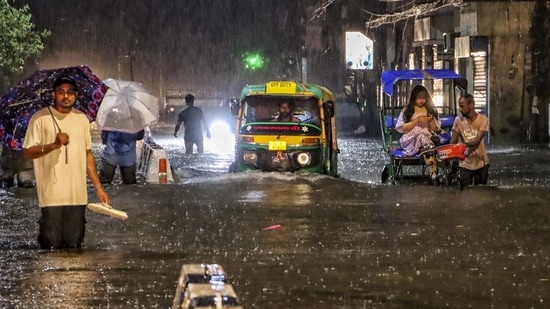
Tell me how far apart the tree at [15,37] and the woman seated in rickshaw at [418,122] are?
23.2 meters

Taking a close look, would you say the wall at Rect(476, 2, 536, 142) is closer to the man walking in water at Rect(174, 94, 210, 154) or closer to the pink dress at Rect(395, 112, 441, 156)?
the man walking in water at Rect(174, 94, 210, 154)

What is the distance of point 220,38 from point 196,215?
65185 millimetres

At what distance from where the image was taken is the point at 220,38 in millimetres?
78938

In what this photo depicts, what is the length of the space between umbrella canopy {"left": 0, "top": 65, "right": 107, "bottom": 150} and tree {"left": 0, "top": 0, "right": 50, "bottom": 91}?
884 inches

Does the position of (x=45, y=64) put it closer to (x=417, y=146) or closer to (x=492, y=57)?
(x=492, y=57)

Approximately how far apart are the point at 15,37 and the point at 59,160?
102ft

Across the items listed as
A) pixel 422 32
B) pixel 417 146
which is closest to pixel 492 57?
pixel 422 32

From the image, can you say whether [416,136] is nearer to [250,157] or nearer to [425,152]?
[425,152]

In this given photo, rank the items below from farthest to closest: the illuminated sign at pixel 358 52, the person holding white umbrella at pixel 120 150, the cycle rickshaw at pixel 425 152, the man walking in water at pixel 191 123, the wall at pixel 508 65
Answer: the illuminated sign at pixel 358 52
the wall at pixel 508 65
the man walking in water at pixel 191 123
the person holding white umbrella at pixel 120 150
the cycle rickshaw at pixel 425 152

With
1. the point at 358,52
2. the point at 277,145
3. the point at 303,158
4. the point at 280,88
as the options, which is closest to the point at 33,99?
the point at 277,145

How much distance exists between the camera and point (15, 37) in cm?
4047

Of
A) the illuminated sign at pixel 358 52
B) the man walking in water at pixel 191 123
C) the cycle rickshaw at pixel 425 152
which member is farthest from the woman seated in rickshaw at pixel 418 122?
the illuminated sign at pixel 358 52

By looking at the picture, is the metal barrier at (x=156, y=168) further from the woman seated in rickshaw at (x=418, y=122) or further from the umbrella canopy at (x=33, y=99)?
the woman seated in rickshaw at (x=418, y=122)

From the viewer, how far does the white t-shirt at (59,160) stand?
10.4 meters
